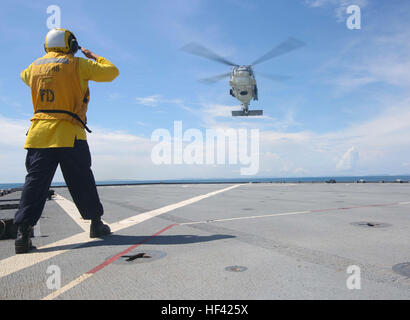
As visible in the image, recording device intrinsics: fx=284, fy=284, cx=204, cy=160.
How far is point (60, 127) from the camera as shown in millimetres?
4027

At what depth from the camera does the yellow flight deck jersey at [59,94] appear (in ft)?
13.1

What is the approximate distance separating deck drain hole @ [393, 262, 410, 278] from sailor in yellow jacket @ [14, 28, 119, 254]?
3.75m

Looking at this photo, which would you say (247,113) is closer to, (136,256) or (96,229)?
(96,229)

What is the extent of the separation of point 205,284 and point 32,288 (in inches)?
55.6

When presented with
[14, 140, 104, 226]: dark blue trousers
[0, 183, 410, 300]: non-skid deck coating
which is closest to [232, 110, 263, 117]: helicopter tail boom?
[0, 183, 410, 300]: non-skid deck coating

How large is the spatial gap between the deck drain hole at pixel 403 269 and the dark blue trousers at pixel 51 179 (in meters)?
3.78

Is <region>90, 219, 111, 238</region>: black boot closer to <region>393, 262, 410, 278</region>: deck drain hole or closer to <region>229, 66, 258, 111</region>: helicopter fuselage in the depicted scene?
<region>393, 262, 410, 278</region>: deck drain hole

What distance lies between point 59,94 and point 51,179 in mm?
1222

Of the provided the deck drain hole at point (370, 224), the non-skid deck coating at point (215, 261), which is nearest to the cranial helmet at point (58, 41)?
the non-skid deck coating at point (215, 261)

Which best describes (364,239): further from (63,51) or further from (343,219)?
(63,51)

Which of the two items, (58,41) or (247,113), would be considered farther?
(247,113)

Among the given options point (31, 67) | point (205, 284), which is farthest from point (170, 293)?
point (31, 67)

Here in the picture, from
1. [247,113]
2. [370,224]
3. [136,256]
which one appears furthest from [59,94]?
[247,113]

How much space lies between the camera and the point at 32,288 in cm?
231
